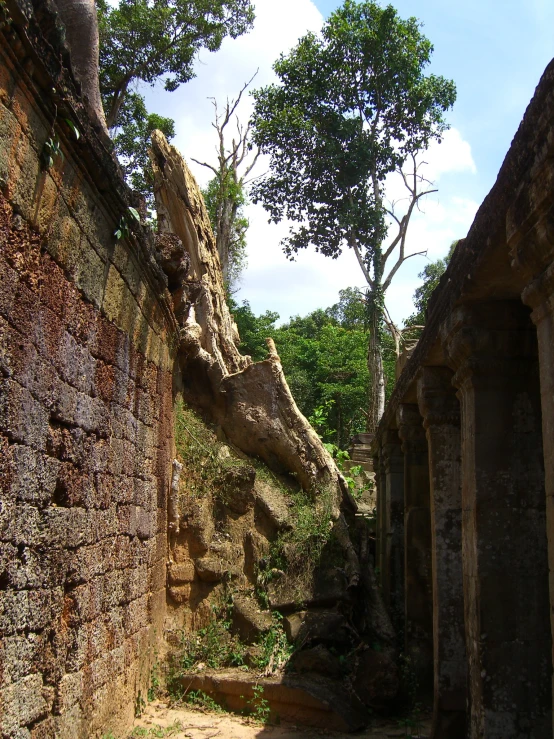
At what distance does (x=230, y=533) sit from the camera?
26.6ft

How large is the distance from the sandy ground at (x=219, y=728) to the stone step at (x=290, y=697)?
0.37 feet

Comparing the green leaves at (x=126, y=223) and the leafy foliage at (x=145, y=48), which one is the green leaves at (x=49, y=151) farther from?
the leafy foliage at (x=145, y=48)

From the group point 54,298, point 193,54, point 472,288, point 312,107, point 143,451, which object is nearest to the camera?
point 54,298

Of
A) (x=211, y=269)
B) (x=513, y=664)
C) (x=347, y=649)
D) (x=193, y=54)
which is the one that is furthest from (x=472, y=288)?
(x=193, y=54)

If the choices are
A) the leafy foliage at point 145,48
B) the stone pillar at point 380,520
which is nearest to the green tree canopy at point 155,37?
the leafy foliage at point 145,48

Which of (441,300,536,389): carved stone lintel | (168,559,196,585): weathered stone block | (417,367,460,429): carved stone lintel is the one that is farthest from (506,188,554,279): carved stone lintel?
(168,559,196,585): weathered stone block

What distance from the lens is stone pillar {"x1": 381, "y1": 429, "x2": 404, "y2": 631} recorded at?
8.55m

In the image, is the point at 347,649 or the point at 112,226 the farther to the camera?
the point at 347,649

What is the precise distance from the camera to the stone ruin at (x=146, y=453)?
3.01m

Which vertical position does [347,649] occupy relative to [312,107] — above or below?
below

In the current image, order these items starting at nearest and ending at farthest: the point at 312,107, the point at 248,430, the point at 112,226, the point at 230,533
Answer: the point at 112,226 < the point at 230,533 < the point at 248,430 < the point at 312,107

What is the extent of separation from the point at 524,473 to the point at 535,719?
1.42 m

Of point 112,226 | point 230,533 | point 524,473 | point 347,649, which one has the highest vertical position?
point 112,226

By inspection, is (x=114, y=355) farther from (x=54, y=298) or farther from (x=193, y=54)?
(x=193, y=54)
